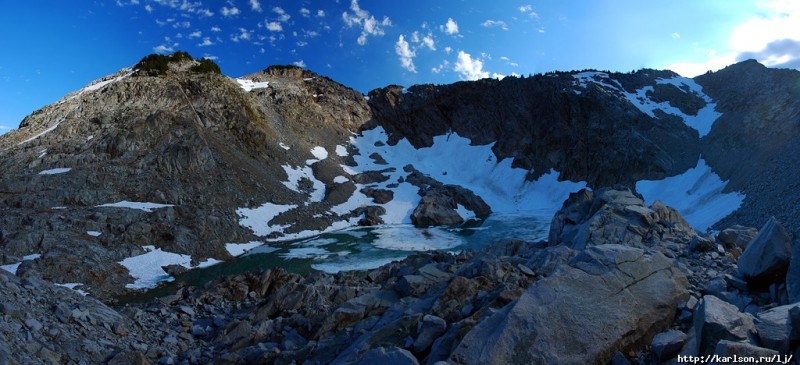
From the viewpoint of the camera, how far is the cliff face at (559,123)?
3073 inches

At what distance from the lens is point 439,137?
112 metres

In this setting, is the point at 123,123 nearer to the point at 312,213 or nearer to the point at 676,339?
the point at 312,213

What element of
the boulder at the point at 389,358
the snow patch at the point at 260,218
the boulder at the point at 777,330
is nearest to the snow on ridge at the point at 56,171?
the snow patch at the point at 260,218

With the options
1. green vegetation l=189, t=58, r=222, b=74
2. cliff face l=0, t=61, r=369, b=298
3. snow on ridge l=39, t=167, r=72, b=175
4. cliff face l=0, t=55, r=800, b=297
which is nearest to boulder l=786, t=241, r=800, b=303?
cliff face l=0, t=55, r=800, b=297

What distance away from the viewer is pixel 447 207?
74562mm

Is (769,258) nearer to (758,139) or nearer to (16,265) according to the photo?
(16,265)

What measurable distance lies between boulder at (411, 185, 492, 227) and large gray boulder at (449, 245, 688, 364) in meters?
59.7

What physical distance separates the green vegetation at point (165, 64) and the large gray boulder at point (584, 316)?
266ft

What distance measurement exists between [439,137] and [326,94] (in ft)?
103

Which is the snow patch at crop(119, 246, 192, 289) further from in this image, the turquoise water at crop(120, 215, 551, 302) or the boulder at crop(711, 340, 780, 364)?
the boulder at crop(711, 340, 780, 364)

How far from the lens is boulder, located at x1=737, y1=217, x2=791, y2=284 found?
949cm

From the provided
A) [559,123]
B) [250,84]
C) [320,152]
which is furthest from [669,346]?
[250,84]

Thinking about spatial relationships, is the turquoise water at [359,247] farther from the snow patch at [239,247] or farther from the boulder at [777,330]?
the boulder at [777,330]

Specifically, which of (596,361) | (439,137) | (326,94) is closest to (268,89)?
(326,94)
